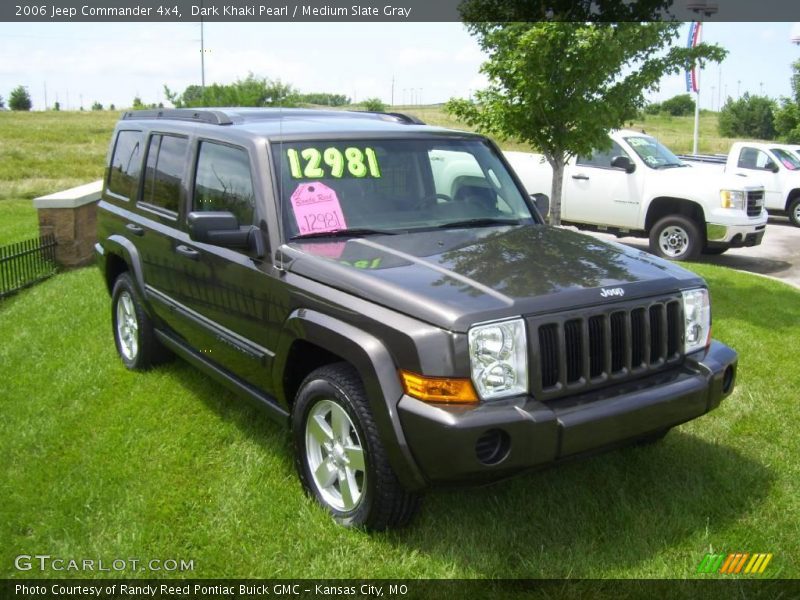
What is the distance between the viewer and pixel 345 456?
3732 mm

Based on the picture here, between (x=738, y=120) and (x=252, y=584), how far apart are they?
250ft

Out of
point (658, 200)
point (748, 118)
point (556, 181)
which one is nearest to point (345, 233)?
point (556, 181)

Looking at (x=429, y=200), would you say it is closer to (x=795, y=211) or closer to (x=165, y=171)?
(x=165, y=171)

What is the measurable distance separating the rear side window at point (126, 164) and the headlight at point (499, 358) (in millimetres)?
3685

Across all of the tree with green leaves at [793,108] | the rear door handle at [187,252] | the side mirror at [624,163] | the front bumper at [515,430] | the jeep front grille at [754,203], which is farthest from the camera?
the tree with green leaves at [793,108]

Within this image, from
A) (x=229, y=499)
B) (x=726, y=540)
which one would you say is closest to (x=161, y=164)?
(x=229, y=499)

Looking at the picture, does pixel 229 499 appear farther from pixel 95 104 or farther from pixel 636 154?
pixel 95 104

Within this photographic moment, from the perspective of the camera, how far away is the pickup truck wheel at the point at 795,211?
57.5 ft

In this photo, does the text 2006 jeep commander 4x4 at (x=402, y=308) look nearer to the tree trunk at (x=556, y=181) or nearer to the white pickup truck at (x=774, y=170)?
the tree trunk at (x=556, y=181)

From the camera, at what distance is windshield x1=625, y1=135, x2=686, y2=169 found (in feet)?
41.6

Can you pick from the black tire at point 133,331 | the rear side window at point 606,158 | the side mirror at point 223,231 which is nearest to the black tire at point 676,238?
the rear side window at point 606,158

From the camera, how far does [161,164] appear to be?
5.54 m

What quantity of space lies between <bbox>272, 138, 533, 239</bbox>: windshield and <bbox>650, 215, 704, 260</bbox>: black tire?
7866 mm

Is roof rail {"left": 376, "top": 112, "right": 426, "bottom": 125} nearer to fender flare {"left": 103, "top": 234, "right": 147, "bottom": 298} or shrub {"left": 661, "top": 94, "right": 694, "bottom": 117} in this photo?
fender flare {"left": 103, "top": 234, "right": 147, "bottom": 298}
